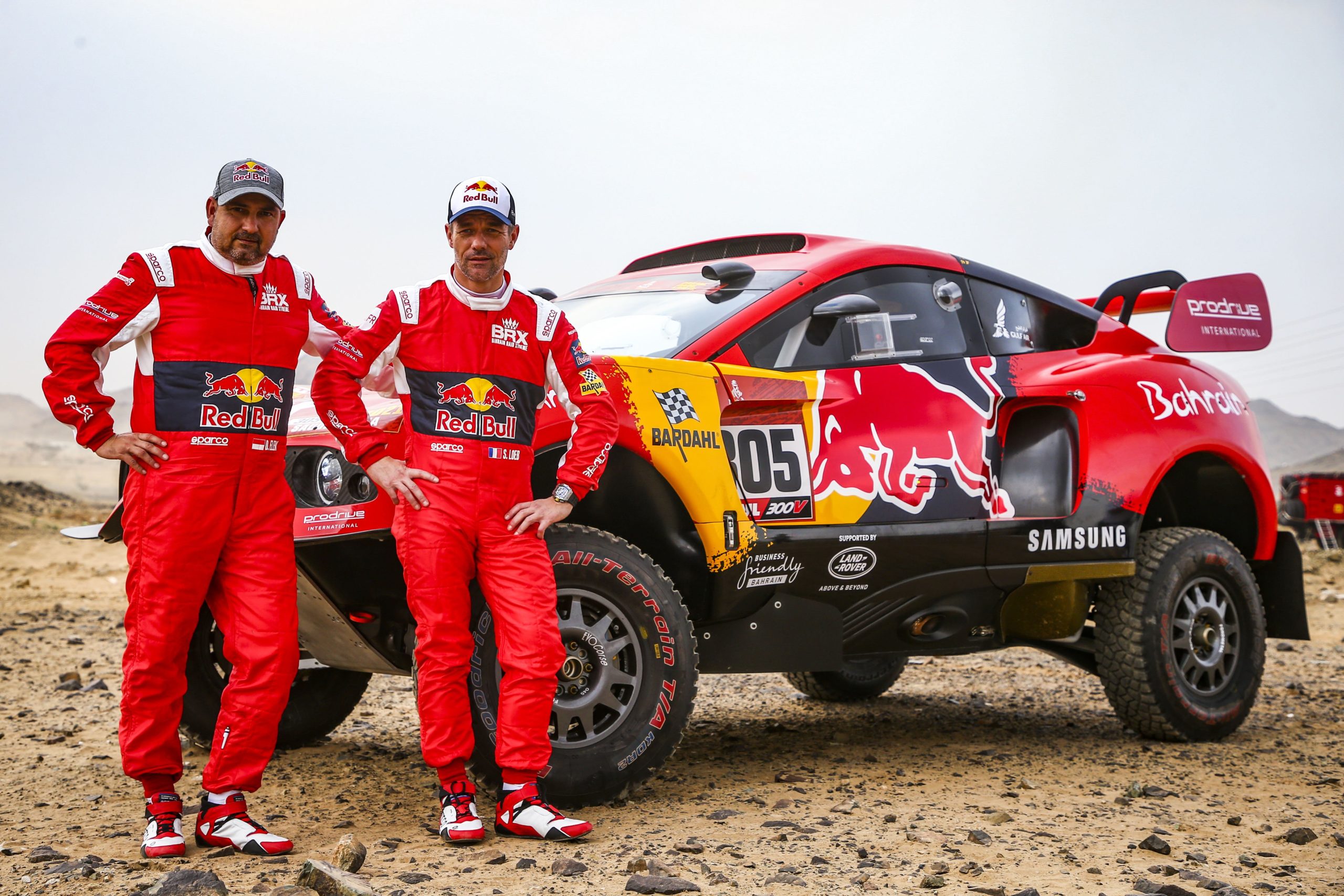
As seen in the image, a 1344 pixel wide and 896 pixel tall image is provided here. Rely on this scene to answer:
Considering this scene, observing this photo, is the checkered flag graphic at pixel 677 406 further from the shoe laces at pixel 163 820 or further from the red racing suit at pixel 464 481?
the shoe laces at pixel 163 820

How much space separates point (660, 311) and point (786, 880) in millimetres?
2220

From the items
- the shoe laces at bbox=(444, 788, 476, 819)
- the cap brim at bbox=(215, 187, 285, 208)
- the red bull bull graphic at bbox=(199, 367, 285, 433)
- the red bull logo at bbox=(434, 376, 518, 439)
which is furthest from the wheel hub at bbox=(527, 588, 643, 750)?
the cap brim at bbox=(215, 187, 285, 208)

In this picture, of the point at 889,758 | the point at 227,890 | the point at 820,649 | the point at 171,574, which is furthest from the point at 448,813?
the point at 889,758

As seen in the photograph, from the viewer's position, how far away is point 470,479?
3.62 metres

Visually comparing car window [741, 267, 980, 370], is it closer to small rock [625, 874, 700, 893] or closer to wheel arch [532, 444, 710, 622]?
wheel arch [532, 444, 710, 622]

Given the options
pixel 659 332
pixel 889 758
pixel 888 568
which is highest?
pixel 659 332

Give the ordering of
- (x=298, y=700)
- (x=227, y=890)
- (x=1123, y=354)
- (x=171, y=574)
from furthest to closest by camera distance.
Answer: (x=1123, y=354) < (x=298, y=700) < (x=171, y=574) < (x=227, y=890)

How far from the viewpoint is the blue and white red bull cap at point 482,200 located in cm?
374

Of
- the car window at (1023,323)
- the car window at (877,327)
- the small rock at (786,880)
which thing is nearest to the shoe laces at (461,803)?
the small rock at (786,880)

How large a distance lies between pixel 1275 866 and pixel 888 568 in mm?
1615

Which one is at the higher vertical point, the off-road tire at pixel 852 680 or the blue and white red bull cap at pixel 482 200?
the blue and white red bull cap at pixel 482 200

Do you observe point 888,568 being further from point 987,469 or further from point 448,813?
point 448,813

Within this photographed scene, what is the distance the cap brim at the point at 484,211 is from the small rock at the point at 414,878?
1920 millimetres

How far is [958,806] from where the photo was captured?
430 cm
